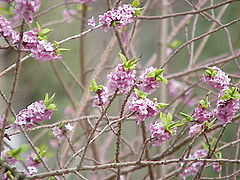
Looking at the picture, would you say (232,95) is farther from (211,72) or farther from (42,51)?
(42,51)

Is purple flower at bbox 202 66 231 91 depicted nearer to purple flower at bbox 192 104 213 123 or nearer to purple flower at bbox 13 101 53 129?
purple flower at bbox 192 104 213 123

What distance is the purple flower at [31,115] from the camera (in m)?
1.27

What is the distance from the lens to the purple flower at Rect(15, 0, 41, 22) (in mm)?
964

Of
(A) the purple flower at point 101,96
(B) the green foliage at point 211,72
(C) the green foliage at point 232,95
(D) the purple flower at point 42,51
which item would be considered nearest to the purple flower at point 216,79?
(B) the green foliage at point 211,72

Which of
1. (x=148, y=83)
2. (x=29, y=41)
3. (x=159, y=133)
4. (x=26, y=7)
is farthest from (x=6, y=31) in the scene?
(x=159, y=133)

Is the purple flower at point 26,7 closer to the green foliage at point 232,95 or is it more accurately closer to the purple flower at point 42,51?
the purple flower at point 42,51

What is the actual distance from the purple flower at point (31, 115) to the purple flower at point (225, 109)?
53cm

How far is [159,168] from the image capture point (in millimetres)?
2428

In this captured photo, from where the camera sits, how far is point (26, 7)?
0.97 meters

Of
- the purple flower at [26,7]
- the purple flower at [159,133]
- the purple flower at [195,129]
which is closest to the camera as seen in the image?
the purple flower at [26,7]

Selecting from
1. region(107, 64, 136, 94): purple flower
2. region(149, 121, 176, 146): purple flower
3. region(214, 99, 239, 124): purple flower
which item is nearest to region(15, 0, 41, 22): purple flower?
region(107, 64, 136, 94): purple flower

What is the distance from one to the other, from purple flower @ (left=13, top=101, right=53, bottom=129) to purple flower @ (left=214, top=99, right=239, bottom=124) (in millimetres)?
529

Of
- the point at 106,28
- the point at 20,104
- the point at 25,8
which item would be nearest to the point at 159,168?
the point at 106,28

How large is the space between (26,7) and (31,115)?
16.5 inches
